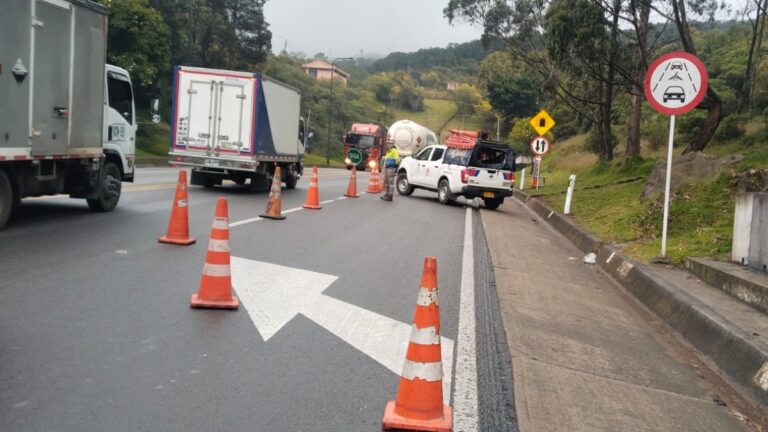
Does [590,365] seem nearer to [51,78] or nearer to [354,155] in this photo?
[51,78]

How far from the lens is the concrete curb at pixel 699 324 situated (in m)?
5.38

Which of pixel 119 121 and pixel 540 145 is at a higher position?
pixel 540 145

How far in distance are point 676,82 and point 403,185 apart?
15072 millimetres

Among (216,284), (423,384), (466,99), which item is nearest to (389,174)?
(216,284)

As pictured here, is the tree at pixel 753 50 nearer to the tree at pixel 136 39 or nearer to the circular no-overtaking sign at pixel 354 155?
the circular no-overtaking sign at pixel 354 155

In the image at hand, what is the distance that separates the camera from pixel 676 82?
32.5 feet

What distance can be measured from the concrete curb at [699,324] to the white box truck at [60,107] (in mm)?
8216

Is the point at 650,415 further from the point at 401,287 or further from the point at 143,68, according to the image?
the point at 143,68

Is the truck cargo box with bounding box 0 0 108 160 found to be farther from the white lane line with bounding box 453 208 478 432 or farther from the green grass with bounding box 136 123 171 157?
the green grass with bounding box 136 123 171 157

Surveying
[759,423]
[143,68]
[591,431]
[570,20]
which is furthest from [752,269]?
[143,68]

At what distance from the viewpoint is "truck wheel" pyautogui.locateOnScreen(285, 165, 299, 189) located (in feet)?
72.9

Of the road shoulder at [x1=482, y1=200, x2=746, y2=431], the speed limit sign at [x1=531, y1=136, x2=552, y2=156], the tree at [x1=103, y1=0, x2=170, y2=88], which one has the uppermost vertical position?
the tree at [x1=103, y1=0, x2=170, y2=88]

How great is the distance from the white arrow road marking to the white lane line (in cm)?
8

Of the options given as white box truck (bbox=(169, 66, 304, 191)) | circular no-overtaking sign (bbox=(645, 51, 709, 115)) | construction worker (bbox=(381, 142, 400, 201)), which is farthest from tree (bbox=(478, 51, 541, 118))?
circular no-overtaking sign (bbox=(645, 51, 709, 115))
